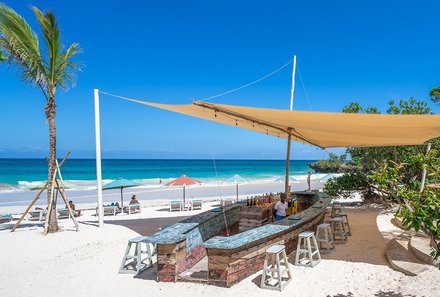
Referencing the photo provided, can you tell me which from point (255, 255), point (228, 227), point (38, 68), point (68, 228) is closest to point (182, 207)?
point (68, 228)

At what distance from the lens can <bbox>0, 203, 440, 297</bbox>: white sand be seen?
505 centimetres

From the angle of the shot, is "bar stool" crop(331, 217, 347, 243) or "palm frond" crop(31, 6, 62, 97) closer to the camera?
"bar stool" crop(331, 217, 347, 243)

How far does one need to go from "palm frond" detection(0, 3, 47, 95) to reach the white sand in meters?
4.73

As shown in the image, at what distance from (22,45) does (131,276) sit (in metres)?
A: 7.30

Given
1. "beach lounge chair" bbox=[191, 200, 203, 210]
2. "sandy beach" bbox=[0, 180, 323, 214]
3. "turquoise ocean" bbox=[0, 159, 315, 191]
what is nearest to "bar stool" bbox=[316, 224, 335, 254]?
"beach lounge chair" bbox=[191, 200, 203, 210]

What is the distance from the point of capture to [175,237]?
544cm

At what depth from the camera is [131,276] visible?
229 inches

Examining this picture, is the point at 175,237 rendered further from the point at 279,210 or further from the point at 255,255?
the point at 279,210

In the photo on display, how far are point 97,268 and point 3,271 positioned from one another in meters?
1.82

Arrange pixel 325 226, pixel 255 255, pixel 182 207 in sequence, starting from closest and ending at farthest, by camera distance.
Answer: pixel 255 255 < pixel 325 226 < pixel 182 207

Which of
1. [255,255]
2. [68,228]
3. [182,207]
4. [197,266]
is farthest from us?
[182,207]

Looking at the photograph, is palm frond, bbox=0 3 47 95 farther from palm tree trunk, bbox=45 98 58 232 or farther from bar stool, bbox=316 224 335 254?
bar stool, bbox=316 224 335 254

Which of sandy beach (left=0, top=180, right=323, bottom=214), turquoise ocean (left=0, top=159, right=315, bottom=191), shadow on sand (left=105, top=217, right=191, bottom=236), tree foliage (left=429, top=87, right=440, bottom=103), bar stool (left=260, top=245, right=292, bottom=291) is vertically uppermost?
tree foliage (left=429, top=87, right=440, bottom=103)

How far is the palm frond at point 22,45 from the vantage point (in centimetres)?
891
